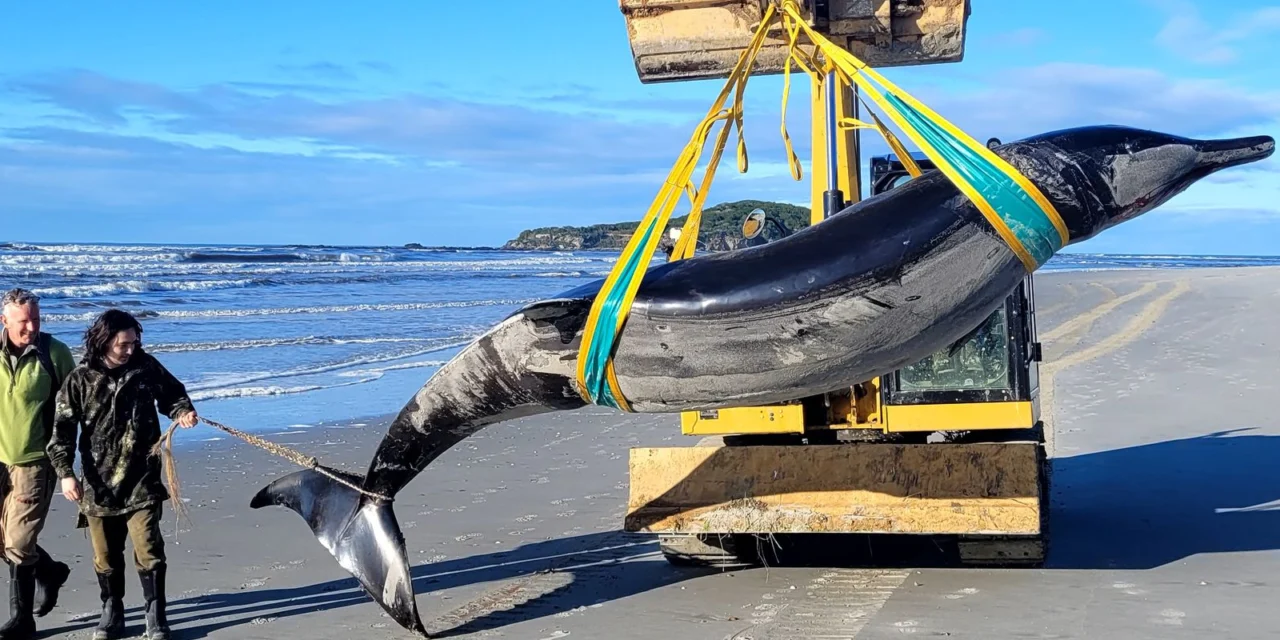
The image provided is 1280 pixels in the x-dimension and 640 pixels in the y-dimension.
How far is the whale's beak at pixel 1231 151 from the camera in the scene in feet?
16.2

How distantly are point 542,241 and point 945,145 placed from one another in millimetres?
112513

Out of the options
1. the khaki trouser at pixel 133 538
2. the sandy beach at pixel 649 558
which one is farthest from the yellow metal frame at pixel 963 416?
the khaki trouser at pixel 133 538

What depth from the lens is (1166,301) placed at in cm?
2716

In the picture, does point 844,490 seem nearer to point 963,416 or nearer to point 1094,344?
point 963,416

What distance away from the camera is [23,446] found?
6648 mm

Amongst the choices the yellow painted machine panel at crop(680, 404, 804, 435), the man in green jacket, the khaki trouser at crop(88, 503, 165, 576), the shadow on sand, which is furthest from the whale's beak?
the man in green jacket

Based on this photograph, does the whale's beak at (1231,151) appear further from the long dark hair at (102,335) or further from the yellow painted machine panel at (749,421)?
the long dark hair at (102,335)

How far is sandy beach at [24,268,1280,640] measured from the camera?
650cm

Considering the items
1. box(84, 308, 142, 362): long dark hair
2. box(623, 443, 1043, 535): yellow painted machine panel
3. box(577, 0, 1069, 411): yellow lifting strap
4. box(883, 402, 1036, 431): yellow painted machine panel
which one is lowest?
box(623, 443, 1043, 535): yellow painted machine panel

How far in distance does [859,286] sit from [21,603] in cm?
452

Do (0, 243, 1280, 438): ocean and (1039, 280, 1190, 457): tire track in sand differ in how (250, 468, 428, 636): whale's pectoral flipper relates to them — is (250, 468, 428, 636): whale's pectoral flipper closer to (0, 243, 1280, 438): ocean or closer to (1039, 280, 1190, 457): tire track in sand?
(1039, 280, 1190, 457): tire track in sand

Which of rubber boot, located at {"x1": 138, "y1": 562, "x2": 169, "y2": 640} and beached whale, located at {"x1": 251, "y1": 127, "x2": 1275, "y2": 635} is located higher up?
beached whale, located at {"x1": 251, "y1": 127, "x2": 1275, "y2": 635}

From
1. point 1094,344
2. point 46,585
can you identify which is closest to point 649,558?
point 46,585

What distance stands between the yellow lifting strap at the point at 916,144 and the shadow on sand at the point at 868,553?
2.03 meters
